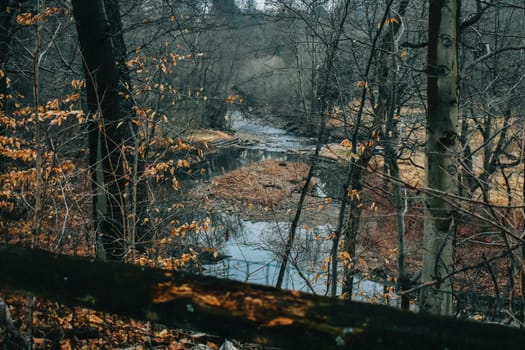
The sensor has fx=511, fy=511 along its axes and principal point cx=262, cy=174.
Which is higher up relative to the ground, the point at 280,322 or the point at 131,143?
the point at 131,143

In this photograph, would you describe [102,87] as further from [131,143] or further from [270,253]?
[270,253]

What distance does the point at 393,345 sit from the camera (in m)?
1.41

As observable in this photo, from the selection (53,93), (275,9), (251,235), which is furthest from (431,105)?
(251,235)

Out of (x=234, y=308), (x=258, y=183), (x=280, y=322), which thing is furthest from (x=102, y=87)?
(x=258, y=183)

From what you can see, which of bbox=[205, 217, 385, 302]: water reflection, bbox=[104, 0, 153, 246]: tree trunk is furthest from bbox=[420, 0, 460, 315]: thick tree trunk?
bbox=[205, 217, 385, 302]: water reflection

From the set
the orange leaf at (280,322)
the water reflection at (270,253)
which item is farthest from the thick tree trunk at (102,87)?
the water reflection at (270,253)

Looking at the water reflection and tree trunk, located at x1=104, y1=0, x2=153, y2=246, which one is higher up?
tree trunk, located at x1=104, y1=0, x2=153, y2=246

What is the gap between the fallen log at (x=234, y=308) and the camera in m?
1.41

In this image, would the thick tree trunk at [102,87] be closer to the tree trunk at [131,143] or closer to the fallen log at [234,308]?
the tree trunk at [131,143]

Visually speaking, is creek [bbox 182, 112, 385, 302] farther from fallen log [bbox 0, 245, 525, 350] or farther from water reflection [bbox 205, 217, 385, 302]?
fallen log [bbox 0, 245, 525, 350]

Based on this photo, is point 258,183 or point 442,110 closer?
point 442,110

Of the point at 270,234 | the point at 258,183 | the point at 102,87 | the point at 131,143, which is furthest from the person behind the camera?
the point at 258,183

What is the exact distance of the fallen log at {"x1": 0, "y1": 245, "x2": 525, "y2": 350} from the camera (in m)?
1.41

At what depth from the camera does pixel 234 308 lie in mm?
1565
